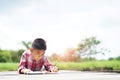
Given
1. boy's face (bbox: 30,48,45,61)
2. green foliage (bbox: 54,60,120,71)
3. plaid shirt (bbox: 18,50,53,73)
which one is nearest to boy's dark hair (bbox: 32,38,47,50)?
boy's face (bbox: 30,48,45,61)

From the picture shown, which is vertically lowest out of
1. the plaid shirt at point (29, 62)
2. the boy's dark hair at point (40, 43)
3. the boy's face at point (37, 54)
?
the plaid shirt at point (29, 62)

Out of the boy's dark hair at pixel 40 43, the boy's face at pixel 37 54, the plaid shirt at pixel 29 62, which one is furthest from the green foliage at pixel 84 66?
the boy's dark hair at pixel 40 43

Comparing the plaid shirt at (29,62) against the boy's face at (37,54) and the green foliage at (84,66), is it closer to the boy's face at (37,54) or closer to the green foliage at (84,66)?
the boy's face at (37,54)

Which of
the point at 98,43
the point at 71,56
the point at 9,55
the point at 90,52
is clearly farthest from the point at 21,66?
the point at 98,43

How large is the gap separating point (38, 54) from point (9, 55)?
13.9 m

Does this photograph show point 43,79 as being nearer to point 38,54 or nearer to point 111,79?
point 111,79

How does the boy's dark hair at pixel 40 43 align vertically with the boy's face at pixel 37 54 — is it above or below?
above

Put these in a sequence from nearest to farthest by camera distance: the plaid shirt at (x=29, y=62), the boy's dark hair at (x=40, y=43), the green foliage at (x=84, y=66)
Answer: the boy's dark hair at (x=40, y=43)
the plaid shirt at (x=29, y=62)
the green foliage at (x=84, y=66)

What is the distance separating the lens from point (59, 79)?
91.4 inches

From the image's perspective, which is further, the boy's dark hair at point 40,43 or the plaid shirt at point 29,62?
the plaid shirt at point 29,62

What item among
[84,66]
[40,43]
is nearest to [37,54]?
[40,43]

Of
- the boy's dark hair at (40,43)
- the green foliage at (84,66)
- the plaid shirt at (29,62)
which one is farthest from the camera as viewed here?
the green foliage at (84,66)

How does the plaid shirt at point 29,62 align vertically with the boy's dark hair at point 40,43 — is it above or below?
below

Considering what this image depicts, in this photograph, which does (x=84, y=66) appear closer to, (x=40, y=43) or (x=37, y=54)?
(x=37, y=54)
